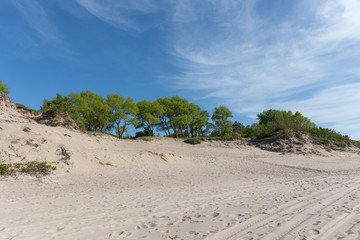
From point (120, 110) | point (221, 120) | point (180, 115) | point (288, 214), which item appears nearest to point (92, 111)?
point (120, 110)

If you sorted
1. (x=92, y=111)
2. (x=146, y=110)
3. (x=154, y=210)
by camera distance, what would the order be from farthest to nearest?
(x=146, y=110) < (x=92, y=111) < (x=154, y=210)

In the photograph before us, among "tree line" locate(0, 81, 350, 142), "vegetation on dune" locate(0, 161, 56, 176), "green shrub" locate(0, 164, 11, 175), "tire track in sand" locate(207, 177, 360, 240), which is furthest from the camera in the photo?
"tree line" locate(0, 81, 350, 142)

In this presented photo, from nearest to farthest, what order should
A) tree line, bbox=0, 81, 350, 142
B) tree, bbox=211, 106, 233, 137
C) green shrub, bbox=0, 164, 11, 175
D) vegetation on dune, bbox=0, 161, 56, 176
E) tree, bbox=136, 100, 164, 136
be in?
green shrub, bbox=0, 164, 11, 175, vegetation on dune, bbox=0, 161, 56, 176, tree line, bbox=0, 81, 350, 142, tree, bbox=136, 100, 164, 136, tree, bbox=211, 106, 233, 137

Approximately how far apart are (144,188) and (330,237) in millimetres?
6228

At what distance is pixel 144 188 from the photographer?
325 inches

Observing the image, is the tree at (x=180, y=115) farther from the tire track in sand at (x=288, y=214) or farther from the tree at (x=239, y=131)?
the tire track in sand at (x=288, y=214)

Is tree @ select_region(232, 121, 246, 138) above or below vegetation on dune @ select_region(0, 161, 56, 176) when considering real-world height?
above

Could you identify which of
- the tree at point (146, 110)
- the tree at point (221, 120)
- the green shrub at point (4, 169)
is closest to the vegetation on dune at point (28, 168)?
the green shrub at point (4, 169)

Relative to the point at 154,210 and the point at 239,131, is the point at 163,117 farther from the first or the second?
the point at 154,210

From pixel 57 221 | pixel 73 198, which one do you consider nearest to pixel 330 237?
pixel 57 221

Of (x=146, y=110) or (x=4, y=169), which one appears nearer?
(x=4, y=169)

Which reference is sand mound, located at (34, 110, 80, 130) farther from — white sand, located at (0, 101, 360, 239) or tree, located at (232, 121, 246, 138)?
tree, located at (232, 121, 246, 138)

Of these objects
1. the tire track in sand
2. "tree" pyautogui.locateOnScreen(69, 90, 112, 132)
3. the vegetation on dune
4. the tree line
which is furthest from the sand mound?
the tire track in sand

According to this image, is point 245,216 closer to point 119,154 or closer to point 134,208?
point 134,208
